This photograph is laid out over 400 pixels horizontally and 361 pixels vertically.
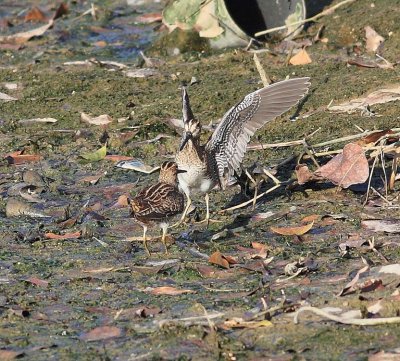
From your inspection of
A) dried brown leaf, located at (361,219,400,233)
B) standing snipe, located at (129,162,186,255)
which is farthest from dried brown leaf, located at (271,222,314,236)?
standing snipe, located at (129,162,186,255)

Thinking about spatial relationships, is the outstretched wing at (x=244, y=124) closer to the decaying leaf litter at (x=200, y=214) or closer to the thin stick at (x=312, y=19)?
the decaying leaf litter at (x=200, y=214)

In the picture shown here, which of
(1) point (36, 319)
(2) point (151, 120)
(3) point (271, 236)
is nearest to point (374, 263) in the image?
(3) point (271, 236)

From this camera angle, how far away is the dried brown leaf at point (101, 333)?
543 centimetres

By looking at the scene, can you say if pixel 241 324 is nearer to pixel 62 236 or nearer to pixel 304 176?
pixel 62 236

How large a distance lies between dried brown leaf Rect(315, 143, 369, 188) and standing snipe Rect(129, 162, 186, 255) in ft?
3.26

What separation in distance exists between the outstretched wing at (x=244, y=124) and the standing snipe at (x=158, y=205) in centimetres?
56

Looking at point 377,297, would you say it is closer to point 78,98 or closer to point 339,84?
point 339,84

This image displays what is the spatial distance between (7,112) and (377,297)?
519cm

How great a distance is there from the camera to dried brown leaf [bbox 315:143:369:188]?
7.39 meters

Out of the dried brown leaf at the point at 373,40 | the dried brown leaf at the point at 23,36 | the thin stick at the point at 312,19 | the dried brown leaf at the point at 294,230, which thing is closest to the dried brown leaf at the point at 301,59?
the thin stick at the point at 312,19

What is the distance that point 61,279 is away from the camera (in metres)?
6.41

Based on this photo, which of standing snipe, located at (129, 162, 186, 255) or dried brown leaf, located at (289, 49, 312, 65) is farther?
dried brown leaf, located at (289, 49, 312, 65)

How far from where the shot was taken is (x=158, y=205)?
6922 millimetres

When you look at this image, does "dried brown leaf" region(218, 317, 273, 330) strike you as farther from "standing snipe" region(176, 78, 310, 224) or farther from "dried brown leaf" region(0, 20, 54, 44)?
"dried brown leaf" region(0, 20, 54, 44)
